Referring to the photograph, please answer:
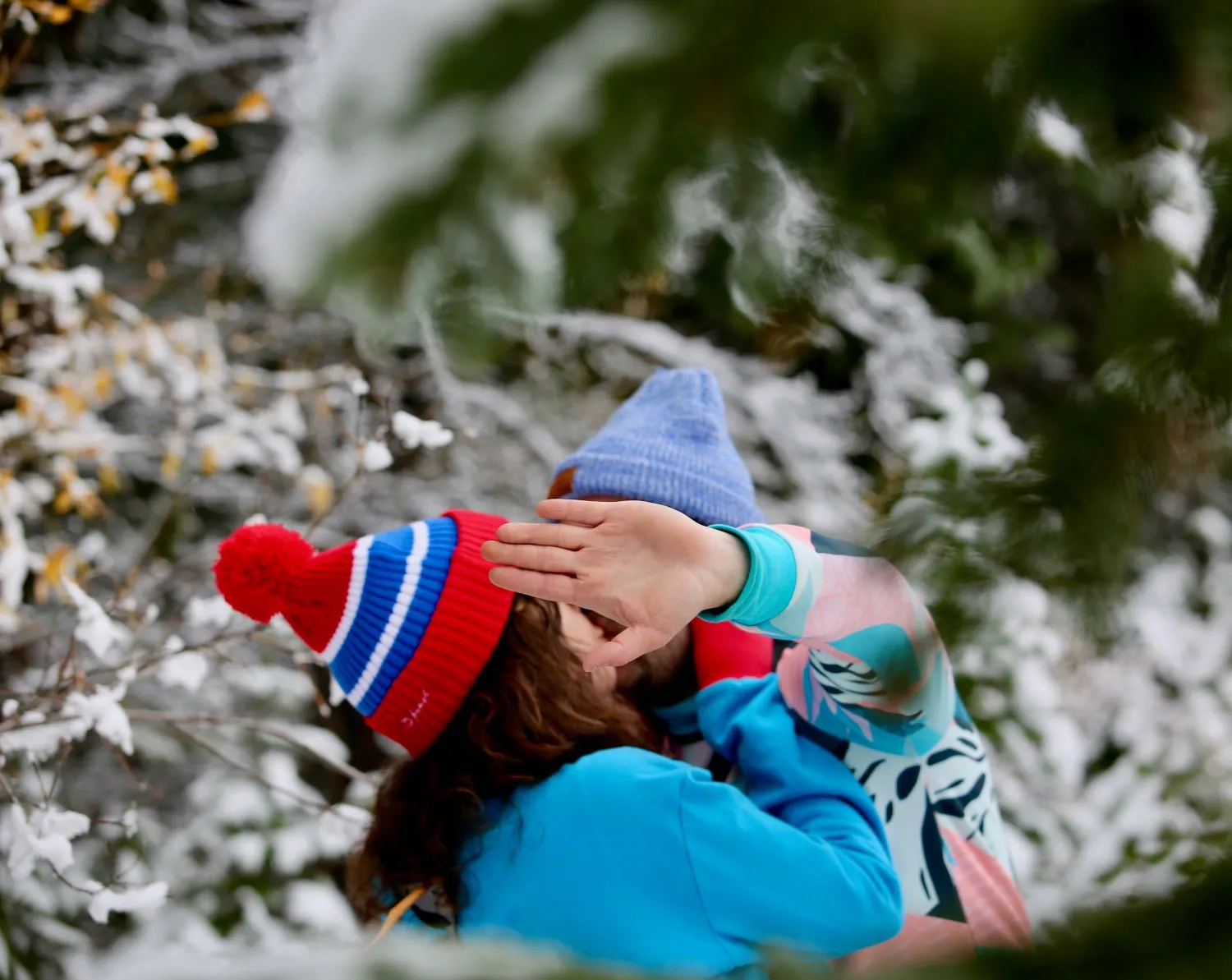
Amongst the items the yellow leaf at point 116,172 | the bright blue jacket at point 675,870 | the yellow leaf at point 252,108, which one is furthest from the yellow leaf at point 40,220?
the bright blue jacket at point 675,870

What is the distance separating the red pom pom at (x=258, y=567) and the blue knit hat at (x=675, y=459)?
15.7 inches

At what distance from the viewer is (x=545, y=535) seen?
0.92 m

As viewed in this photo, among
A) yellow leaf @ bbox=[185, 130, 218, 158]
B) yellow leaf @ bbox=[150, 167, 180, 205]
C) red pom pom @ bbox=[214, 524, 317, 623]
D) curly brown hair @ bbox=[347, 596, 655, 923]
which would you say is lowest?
curly brown hair @ bbox=[347, 596, 655, 923]

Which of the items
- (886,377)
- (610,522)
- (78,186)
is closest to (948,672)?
(610,522)

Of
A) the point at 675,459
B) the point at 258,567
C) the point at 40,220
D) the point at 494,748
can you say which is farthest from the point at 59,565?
the point at 675,459

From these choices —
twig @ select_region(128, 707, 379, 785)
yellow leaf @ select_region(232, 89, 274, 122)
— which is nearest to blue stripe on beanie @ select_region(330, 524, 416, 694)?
twig @ select_region(128, 707, 379, 785)

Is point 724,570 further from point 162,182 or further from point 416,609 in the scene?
point 162,182

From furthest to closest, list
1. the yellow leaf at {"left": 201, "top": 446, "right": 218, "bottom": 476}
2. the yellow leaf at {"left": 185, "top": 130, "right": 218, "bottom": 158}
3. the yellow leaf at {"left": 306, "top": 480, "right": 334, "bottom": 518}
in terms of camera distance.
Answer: the yellow leaf at {"left": 306, "top": 480, "right": 334, "bottom": 518} < the yellow leaf at {"left": 201, "top": 446, "right": 218, "bottom": 476} < the yellow leaf at {"left": 185, "top": 130, "right": 218, "bottom": 158}

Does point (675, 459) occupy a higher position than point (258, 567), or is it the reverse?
point (675, 459)

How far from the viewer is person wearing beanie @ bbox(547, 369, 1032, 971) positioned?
1.14 metres

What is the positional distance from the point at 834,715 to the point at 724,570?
0.41 meters

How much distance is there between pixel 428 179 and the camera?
14.4 inches

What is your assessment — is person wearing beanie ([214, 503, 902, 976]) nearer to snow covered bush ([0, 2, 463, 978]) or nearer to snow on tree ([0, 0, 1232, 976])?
snow on tree ([0, 0, 1232, 976])

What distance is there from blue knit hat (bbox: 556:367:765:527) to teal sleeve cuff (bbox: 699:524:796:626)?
0.30 m
